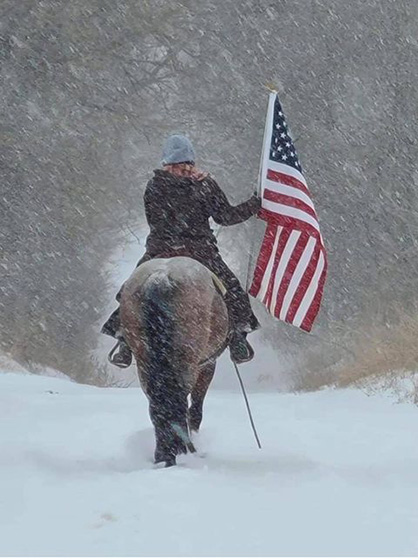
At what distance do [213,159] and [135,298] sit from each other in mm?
21739

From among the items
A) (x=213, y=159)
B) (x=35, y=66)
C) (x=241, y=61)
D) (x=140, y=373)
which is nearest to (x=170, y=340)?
(x=140, y=373)

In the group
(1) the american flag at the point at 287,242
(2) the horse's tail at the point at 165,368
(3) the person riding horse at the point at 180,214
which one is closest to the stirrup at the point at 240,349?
(3) the person riding horse at the point at 180,214

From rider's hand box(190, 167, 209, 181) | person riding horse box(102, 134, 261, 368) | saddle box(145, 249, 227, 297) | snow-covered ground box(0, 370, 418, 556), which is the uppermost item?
rider's hand box(190, 167, 209, 181)

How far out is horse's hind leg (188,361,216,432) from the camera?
8844 mm

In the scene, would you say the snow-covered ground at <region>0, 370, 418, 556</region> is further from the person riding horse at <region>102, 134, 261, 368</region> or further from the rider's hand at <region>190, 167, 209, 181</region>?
the rider's hand at <region>190, 167, 209, 181</region>

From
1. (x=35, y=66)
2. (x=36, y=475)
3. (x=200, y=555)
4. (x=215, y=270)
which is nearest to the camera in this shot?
(x=200, y=555)

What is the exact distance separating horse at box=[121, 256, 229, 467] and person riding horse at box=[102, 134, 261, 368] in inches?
14.4

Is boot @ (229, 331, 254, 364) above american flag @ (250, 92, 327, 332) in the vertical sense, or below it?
below

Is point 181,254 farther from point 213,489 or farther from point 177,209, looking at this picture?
point 213,489

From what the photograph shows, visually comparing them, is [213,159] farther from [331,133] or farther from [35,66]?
[35,66]

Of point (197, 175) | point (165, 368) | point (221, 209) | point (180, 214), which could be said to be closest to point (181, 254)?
point (180, 214)

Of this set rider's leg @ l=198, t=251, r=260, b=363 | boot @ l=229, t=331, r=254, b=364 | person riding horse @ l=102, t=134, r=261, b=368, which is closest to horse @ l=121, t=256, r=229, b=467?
person riding horse @ l=102, t=134, r=261, b=368

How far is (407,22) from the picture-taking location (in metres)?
23.9

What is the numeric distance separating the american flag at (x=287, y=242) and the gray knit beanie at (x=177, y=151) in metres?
0.76
